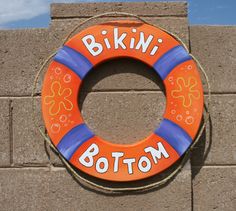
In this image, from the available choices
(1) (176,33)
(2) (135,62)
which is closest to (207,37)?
(1) (176,33)

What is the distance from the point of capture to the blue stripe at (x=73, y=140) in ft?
9.81

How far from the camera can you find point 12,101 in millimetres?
3148

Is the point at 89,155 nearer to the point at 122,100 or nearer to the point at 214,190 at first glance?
the point at 122,100

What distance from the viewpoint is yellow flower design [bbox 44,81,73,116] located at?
301 cm

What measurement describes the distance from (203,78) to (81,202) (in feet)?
3.30

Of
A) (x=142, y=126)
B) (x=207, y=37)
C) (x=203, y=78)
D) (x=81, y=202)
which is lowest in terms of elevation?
(x=81, y=202)

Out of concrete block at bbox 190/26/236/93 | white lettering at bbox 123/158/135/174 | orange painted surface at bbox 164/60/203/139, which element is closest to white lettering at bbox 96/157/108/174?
white lettering at bbox 123/158/135/174

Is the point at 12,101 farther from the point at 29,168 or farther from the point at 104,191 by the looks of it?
the point at 104,191

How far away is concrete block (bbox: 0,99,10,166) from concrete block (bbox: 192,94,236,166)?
1091 millimetres

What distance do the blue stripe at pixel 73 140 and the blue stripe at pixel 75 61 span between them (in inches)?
11.8

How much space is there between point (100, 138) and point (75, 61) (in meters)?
0.46

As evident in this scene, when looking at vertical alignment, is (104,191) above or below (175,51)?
below

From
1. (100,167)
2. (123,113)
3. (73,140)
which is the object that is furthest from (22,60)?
(100,167)

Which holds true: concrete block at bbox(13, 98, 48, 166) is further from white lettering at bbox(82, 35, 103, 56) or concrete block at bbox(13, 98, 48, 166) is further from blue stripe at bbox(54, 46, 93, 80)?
white lettering at bbox(82, 35, 103, 56)
